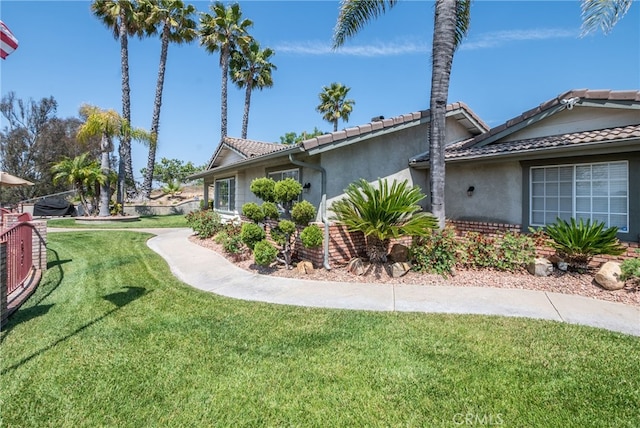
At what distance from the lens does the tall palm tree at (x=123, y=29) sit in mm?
23094

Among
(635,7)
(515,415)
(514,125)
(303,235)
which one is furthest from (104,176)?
(635,7)

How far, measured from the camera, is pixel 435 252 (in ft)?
24.2

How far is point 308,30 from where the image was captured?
13.1 metres

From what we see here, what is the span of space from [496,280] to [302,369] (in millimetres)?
5105

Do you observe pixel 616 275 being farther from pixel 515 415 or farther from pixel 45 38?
pixel 45 38

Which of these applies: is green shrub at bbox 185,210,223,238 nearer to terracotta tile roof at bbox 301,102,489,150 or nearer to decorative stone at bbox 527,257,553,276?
terracotta tile roof at bbox 301,102,489,150

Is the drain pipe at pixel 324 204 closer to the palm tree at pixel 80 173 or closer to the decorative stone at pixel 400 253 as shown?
the decorative stone at pixel 400 253

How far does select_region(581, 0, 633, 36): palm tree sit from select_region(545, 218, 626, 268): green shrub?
192 inches

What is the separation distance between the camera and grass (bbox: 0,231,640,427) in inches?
109

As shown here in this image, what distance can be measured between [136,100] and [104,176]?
959cm

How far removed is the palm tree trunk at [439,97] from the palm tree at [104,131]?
2063 cm

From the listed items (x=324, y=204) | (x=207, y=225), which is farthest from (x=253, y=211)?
(x=207, y=225)

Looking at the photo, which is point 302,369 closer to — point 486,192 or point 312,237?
point 312,237

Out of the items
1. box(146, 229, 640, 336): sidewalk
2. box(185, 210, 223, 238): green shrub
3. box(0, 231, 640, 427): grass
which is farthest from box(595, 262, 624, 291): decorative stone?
box(185, 210, 223, 238): green shrub
